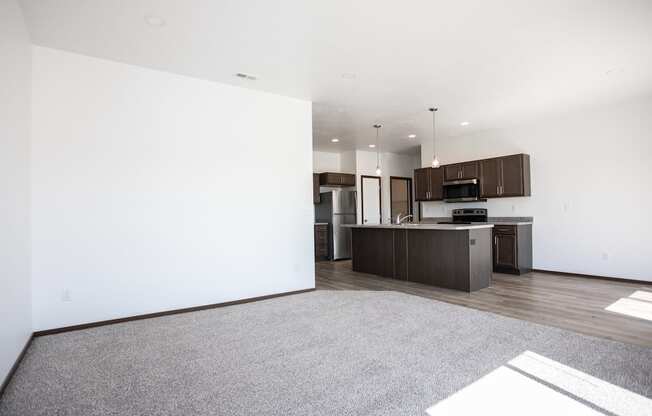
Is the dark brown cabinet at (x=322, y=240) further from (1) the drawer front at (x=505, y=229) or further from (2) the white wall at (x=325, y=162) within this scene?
(1) the drawer front at (x=505, y=229)

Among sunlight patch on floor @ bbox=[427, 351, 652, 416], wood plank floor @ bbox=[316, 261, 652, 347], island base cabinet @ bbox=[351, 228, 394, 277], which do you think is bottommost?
wood plank floor @ bbox=[316, 261, 652, 347]

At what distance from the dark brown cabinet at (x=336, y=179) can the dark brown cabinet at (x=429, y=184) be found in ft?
5.22

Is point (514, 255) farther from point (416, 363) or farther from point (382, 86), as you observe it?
point (416, 363)

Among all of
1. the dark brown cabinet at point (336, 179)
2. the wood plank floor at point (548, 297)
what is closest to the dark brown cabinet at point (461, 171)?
the wood plank floor at point (548, 297)

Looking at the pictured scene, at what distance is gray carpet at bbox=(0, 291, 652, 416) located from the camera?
1995mm

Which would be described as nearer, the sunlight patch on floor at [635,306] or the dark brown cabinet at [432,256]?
the sunlight patch on floor at [635,306]

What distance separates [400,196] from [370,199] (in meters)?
1.22

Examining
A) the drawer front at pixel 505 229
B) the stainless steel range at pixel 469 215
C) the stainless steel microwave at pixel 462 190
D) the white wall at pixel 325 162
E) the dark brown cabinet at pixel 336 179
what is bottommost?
the drawer front at pixel 505 229

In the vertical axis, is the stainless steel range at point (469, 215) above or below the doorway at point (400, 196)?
below

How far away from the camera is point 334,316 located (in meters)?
3.65

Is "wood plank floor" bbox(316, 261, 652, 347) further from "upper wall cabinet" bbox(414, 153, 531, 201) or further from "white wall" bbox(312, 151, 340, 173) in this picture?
"white wall" bbox(312, 151, 340, 173)

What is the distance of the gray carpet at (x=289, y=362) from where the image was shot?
1995 millimetres

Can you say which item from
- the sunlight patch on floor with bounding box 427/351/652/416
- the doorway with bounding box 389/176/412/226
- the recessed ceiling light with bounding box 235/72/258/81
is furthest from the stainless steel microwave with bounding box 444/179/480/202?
the sunlight patch on floor with bounding box 427/351/652/416

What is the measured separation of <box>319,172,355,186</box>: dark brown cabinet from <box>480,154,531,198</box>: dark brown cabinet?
3.00 metres
